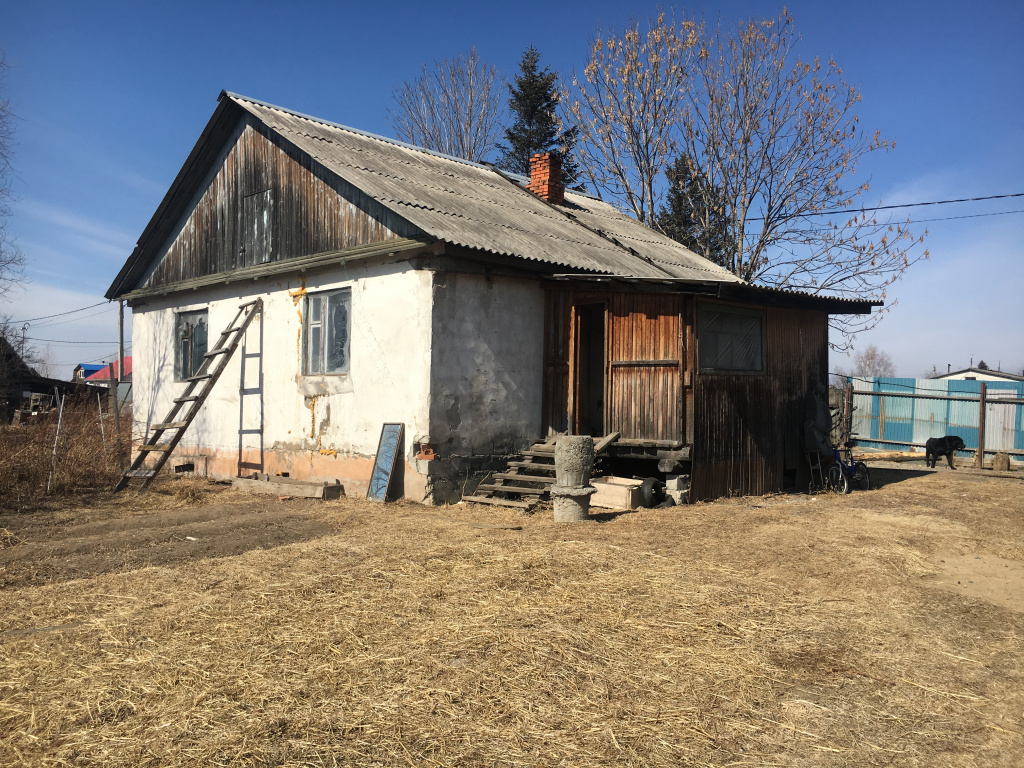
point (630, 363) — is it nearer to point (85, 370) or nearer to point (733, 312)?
point (733, 312)

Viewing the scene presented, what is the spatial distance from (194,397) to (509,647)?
32.8 feet

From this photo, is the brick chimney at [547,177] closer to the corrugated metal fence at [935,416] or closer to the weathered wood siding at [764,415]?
the weathered wood siding at [764,415]

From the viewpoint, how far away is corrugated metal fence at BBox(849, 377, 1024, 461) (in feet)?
71.2

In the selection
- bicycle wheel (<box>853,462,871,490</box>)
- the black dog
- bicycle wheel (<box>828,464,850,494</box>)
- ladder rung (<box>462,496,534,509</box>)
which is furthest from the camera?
the black dog

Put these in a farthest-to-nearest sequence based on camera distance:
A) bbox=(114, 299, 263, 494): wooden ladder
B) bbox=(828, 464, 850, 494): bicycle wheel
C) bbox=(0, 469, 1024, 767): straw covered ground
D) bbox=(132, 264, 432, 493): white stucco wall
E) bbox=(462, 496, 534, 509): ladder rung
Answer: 1. bbox=(828, 464, 850, 494): bicycle wheel
2. bbox=(114, 299, 263, 494): wooden ladder
3. bbox=(132, 264, 432, 493): white stucco wall
4. bbox=(462, 496, 534, 509): ladder rung
5. bbox=(0, 469, 1024, 767): straw covered ground

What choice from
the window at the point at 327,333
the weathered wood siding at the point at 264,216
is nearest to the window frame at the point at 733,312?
the weathered wood siding at the point at 264,216

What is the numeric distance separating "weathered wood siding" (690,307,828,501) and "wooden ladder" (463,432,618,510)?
4.77ft

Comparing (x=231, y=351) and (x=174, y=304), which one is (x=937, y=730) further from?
(x=174, y=304)

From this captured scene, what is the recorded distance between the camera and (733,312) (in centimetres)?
1162

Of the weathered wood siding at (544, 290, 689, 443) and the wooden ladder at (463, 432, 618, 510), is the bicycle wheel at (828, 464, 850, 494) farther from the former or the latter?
the wooden ladder at (463, 432, 618, 510)

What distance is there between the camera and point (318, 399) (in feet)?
39.3

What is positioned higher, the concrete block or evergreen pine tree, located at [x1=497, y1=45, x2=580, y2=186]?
evergreen pine tree, located at [x1=497, y1=45, x2=580, y2=186]

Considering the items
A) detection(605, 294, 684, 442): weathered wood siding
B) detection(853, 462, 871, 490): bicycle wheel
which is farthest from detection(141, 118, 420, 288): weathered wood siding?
detection(853, 462, 871, 490): bicycle wheel

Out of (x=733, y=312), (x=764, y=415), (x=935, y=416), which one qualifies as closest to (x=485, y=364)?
(x=733, y=312)
